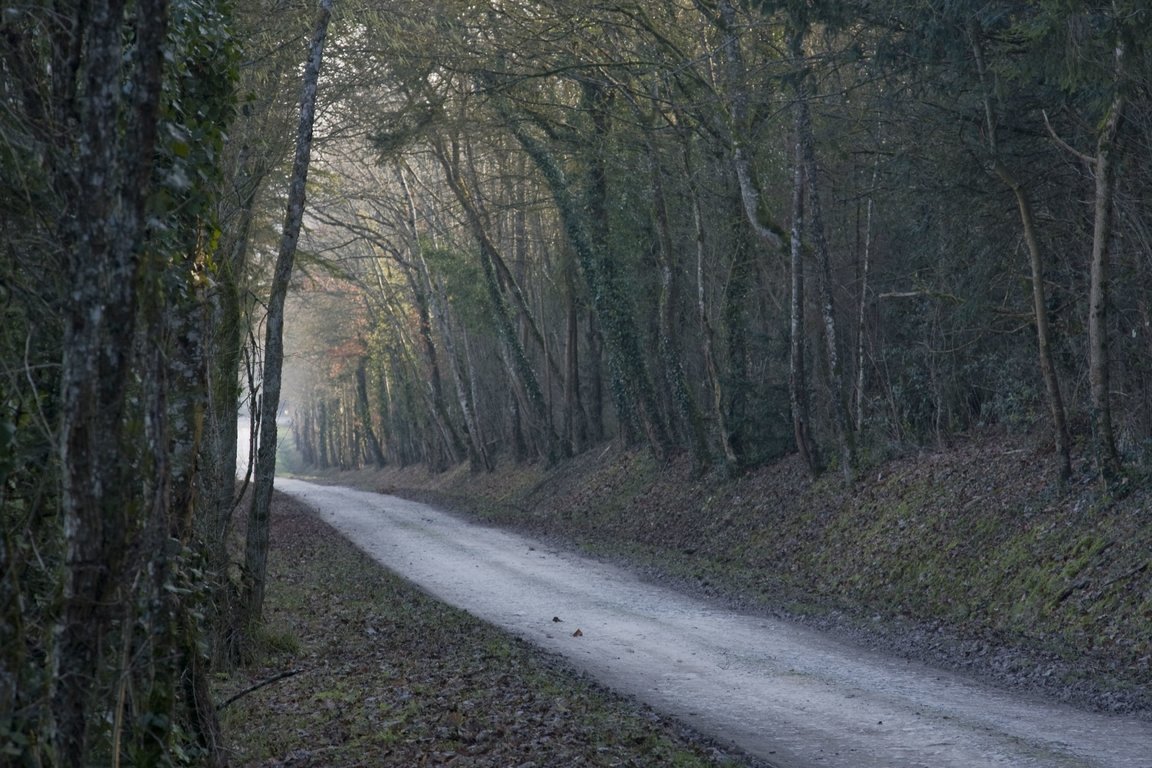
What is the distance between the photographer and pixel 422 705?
31.3 feet

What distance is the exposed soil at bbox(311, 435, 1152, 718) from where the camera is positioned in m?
11.4

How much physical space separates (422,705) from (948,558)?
8.36 meters

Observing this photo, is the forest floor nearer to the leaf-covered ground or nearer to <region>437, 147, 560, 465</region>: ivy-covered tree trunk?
the leaf-covered ground

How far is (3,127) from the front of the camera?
4680mm

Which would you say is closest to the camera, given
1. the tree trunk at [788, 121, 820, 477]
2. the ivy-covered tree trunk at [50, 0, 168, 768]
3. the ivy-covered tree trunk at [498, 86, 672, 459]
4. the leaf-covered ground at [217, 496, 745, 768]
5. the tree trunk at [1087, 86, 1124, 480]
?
the ivy-covered tree trunk at [50, 0, 168, 768]

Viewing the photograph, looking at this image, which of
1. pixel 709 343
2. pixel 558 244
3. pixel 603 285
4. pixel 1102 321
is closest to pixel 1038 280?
pixel 1102 321

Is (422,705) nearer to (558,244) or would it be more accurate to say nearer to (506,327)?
(558,244)

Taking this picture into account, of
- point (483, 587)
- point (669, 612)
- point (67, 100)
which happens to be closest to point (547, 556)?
point (483, 587)

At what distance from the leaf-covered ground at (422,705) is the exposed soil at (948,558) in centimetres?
388

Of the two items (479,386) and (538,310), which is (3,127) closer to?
(538,310)

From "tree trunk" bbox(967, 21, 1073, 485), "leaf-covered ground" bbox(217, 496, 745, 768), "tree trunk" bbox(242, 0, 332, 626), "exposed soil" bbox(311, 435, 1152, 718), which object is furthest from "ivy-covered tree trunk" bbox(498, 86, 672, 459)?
"leaf-covered ground" bbox(217, 496, 745, 768)

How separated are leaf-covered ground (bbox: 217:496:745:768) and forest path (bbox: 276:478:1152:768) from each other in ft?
1.91

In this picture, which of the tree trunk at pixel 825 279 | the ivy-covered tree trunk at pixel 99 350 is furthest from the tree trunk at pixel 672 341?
the ivy-covered tree trunk at pixel 99 350

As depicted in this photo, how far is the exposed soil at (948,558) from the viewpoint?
11.4 m
